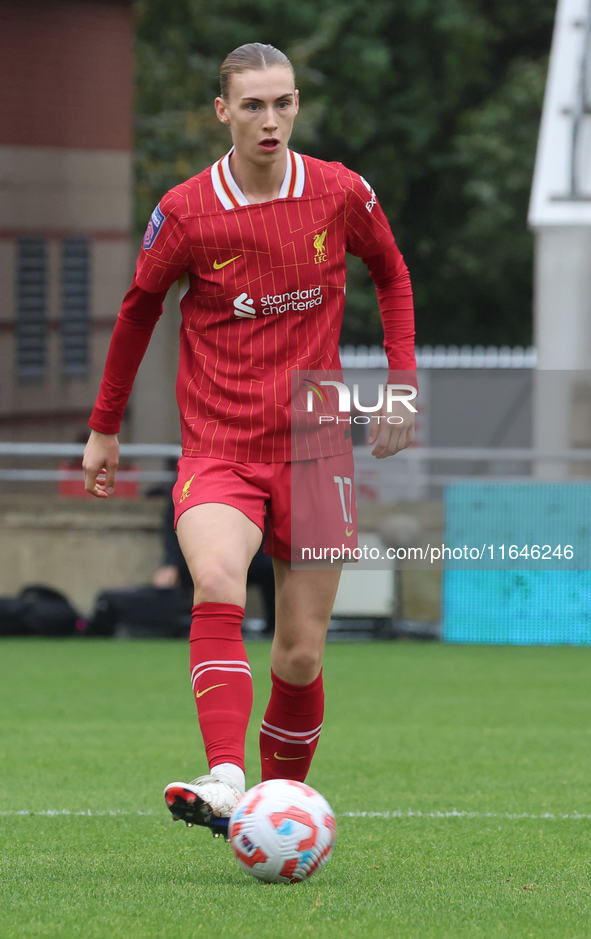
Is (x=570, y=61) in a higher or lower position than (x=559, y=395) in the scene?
higher

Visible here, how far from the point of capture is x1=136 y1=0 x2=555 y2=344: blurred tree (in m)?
25.0

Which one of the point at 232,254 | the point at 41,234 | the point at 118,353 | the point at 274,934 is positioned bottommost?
the point at 274,934

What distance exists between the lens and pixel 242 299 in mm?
3898

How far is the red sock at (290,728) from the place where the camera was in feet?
13.8

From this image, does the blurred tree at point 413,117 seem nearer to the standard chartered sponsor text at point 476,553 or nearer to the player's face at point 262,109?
the standard chartered sponsor text at point 476,553

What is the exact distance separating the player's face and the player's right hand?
2.86 ft

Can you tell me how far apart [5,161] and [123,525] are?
560 centimetres

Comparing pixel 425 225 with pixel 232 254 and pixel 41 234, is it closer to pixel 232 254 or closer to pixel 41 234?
pixel 41 234

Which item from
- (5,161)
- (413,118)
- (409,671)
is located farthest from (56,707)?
(413,118)

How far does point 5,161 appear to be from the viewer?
1747 cm

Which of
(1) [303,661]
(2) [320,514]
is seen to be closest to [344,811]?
(1) [303,661]

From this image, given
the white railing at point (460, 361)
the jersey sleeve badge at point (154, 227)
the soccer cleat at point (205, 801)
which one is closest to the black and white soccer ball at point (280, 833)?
the soccer cleat at point (205, 801)

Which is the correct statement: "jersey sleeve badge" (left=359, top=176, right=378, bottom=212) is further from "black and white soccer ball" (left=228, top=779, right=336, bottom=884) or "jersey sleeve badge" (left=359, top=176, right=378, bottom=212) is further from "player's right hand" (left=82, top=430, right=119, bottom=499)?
"black and white soccer ball" (left=228, top=779, right=336, bottom=884)

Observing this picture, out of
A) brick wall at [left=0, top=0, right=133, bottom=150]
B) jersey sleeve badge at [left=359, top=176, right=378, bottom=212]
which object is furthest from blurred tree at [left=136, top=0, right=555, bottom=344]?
jersey sleeve badge at [left=359, top=176, right=378, bottom=212]
